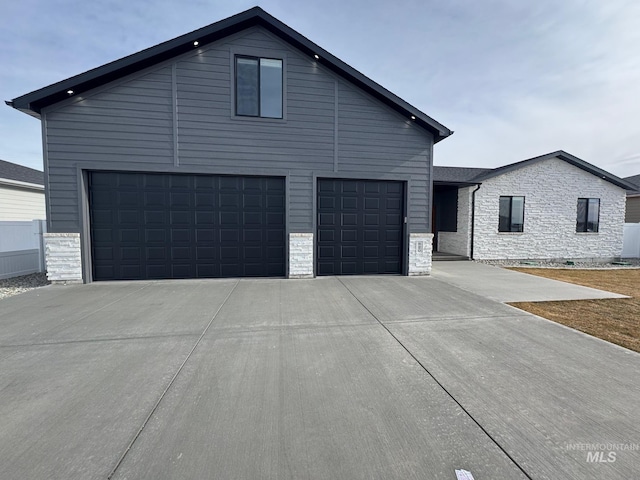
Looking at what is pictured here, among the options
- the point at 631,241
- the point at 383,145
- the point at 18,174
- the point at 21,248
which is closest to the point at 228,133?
the point at 383,145

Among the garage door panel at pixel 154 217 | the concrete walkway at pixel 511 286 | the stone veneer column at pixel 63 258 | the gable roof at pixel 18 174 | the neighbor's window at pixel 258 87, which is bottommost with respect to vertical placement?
the concrete walkway at pixel 511 286

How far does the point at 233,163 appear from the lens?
7.45m

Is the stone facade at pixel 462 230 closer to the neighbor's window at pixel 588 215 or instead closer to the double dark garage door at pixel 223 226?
the double dark garage door at pixel 223 226

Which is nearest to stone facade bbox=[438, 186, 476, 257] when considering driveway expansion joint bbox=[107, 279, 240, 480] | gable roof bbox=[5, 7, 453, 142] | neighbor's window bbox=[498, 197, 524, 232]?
neighbor's window bbox=[498, 197, 524, 232]

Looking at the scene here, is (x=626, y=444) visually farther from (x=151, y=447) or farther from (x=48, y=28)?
(x=48, y=28)

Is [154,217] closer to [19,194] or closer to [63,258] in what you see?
[63,258]

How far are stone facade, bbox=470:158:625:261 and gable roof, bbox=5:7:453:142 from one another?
5.68 meters

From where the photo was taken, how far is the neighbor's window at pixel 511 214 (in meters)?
12.1

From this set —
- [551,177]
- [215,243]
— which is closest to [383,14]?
[215,243]

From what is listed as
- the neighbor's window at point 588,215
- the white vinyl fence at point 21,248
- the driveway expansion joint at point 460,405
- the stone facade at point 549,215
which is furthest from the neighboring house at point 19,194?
the neighbor's window at point 588,215

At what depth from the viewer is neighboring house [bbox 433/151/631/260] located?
11.9 metres

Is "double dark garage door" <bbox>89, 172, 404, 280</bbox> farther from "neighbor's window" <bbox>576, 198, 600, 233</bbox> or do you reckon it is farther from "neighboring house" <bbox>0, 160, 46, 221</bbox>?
"neighbor's window" <bbox>576, 198, 600, 233</bbox>

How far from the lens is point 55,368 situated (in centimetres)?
305

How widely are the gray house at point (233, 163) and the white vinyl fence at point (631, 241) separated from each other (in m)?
12.2
